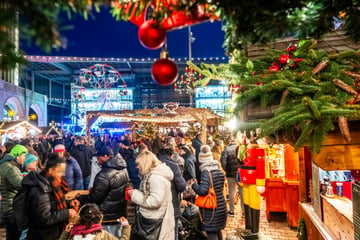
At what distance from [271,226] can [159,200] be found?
4.08m

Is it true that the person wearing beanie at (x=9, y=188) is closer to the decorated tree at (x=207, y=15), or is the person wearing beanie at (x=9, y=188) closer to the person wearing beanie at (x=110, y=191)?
the person wearing beanie at (x=110, y=191)

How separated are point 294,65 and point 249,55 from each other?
26.0 inches

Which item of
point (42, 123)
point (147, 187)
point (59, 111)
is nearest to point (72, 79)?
point (59, 111)

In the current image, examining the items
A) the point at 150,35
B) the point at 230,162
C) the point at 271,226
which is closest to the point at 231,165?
the point at 230,162

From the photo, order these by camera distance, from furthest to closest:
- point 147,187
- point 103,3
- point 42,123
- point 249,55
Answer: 1. point 42,123
2. point 147,187
3. point 249,55
4. point 103,3

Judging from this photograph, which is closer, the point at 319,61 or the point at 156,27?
the point at 156,27

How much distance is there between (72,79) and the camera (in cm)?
3678

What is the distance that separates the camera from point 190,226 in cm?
493

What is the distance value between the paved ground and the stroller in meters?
0.92

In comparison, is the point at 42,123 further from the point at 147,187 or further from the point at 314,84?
the point at 314,84

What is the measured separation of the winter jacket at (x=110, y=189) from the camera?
12.3 ft

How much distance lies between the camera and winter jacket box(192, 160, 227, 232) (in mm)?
4172

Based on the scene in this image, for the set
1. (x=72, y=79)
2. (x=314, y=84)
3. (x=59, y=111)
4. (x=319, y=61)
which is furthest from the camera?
(x=59, y=111)

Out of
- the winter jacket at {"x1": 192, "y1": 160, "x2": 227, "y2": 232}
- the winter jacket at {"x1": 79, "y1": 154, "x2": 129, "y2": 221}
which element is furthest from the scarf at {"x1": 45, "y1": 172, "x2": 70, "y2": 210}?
the winter jacket at {"x1": 192, "y1": 160, "x2": 227, "y2": 232}
